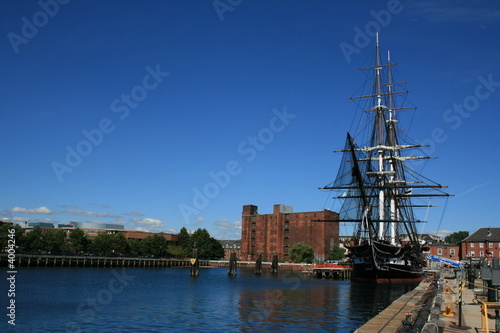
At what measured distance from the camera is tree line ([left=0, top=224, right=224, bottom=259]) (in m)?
114

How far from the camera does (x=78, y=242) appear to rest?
418 ft

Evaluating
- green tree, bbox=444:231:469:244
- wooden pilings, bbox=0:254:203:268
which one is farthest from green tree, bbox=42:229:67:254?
green tree, bbox=444:231:469:244

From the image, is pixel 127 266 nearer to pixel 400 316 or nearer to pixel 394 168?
pixel 394 168

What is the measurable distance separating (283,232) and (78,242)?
62674mm

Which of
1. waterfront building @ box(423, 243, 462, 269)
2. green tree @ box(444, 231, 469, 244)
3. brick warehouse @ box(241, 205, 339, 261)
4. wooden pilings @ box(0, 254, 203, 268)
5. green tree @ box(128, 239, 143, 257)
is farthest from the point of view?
green tree @ box(444, 231, 469, 244)

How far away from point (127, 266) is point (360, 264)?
2888 inches

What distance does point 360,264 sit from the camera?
233 feet

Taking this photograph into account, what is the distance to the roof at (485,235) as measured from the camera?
114 m

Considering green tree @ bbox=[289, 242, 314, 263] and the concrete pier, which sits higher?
the concrete pier

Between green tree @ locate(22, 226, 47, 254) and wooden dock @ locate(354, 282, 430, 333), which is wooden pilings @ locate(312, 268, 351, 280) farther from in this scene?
A: green tree @ locate(22, 226, 47, 254)

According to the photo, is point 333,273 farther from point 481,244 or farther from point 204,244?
point 204,244

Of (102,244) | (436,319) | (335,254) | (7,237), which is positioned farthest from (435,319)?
(102,244)

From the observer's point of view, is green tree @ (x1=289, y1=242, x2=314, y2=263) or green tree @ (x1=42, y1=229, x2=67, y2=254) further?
green tree @ (x1=289, y1=242, x2=314, y2=263)

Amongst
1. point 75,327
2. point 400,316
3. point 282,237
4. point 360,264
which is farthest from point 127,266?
point 400,316
